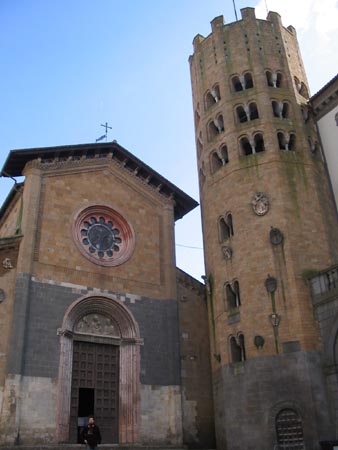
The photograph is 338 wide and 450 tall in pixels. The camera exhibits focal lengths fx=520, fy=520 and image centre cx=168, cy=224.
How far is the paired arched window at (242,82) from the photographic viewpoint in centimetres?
2570

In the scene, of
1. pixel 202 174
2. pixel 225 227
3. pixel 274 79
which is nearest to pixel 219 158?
pixel 202 174

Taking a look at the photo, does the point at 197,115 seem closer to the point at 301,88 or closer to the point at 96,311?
the point at 301,88

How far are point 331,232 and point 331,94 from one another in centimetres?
696

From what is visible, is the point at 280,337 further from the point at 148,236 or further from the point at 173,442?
the point at 148,236

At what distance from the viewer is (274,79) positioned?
2538 centimetres

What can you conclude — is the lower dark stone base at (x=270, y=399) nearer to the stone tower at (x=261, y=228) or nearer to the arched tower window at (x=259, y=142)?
the stone tower at (x=261, y=228)

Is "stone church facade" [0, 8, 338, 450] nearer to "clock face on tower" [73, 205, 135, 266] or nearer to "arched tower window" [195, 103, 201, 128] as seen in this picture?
"clock face on tower" [73, 205, 135, 266]

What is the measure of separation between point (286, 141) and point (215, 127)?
4.27 meters

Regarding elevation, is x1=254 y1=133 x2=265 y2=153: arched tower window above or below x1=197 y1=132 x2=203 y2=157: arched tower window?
below

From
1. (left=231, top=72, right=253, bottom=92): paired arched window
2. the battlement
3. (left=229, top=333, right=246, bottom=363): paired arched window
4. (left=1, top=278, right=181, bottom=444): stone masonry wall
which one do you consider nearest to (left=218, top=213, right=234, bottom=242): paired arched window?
(left=1, top=278, right=181, bottom=444): stone masonry wall

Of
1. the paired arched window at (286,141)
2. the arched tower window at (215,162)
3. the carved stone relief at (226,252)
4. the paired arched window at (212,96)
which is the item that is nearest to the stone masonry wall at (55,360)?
the carved stone relief at (226,252)

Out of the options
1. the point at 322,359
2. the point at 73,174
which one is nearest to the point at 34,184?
the point at 73,174

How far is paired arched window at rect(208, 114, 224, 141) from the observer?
25.9 metres

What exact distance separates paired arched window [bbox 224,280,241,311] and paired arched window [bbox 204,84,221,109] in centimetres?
987
